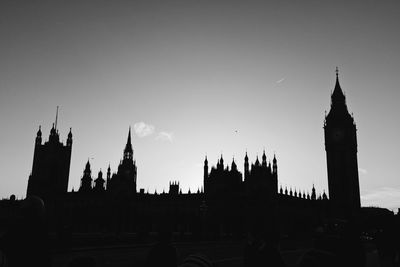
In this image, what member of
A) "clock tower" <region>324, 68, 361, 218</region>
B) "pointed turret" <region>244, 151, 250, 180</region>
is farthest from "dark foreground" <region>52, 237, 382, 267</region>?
"clock tower" <region>324, 68, 361, 218</region>

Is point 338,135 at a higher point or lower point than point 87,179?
higher

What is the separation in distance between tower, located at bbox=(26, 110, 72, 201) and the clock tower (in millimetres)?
71111

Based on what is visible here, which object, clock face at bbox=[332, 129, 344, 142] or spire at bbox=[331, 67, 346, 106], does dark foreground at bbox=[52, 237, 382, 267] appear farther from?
spire at bbox=[331, 67, 346, 106]

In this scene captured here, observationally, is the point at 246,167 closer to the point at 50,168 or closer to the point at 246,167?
the point at 246,167

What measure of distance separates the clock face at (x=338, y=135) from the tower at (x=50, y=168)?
73.5 m

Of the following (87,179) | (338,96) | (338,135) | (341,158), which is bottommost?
(87,179)

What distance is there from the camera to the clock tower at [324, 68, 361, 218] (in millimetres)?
97812

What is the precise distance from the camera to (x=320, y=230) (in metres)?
7.11

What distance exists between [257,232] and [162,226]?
6.62 ft

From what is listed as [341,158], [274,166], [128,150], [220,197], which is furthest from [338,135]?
[128,150]

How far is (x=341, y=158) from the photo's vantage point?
101 m

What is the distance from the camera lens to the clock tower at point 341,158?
97.8 m

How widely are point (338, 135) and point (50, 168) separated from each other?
7785cm

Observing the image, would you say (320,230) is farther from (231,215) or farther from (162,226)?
(231,215)
